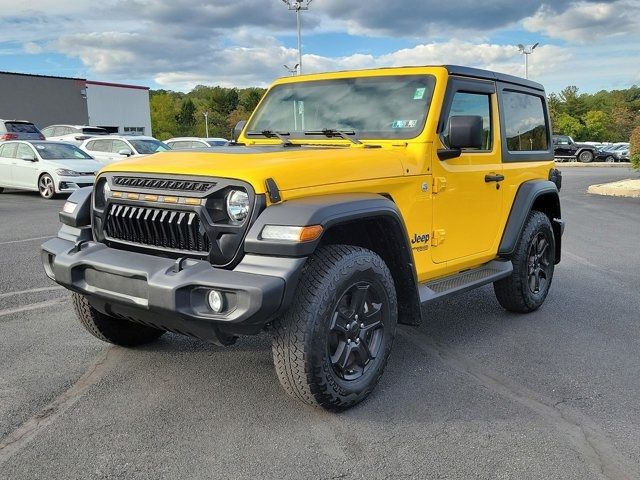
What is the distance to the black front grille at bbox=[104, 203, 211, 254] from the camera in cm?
328

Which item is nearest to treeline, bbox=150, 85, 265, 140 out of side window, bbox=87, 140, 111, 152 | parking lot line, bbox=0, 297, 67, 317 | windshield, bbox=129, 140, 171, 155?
A: side window, bbox=87, 140, 111, 152

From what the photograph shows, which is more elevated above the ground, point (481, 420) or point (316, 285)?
point (316, 285)

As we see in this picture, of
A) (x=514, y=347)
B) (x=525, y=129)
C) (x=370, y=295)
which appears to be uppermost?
(x=525, y=129)

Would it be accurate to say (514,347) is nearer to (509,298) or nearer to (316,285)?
(509,298)

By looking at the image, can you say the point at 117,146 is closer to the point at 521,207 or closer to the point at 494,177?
the point at 521,207

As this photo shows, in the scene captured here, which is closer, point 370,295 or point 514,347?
point 370,295

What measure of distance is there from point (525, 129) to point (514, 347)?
2.00 meters

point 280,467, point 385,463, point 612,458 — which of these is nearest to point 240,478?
point 280,467

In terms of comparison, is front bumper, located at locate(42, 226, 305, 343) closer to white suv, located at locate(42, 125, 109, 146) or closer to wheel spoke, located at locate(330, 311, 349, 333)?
wheel spoke, located at locate(330, 311, 349, 333)

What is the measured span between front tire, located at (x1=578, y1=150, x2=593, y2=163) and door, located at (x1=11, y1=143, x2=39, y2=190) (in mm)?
33139

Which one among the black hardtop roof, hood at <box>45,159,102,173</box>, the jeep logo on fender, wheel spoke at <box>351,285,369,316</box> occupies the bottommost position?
wheel spoke at <box>351,285,369,316</box>

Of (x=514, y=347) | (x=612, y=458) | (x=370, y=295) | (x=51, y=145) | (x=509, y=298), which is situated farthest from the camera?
(x=51, y=145)

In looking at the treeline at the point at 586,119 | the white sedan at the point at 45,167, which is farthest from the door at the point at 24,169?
the treeline at the point at 586,119

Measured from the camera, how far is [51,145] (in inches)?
602
